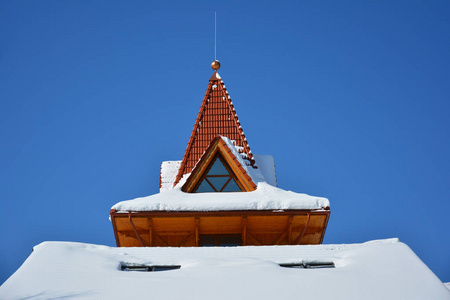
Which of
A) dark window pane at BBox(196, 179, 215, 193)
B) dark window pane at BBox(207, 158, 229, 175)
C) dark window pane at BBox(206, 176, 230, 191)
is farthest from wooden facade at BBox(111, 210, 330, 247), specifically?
dark window pane at BBox(207, 158, 229, 175)

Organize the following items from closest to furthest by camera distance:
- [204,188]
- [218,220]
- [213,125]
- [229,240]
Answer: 1. [218,220]
2. [229,240]
3. [204,188]
4. [213,125]

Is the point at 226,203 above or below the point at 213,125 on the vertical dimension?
below

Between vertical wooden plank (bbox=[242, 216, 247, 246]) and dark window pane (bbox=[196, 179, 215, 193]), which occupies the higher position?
dark window pane (bbox=[196, 179, 215, 193])

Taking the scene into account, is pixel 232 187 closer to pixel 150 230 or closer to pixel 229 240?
pixel 229 240

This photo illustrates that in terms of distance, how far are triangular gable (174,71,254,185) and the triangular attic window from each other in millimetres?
646

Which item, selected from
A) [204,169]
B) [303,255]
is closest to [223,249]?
[303,255]

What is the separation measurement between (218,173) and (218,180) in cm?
16

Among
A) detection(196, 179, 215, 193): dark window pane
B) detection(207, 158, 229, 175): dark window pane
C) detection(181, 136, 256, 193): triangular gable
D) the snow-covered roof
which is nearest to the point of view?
the snow-covered roof

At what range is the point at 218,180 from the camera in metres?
13.2

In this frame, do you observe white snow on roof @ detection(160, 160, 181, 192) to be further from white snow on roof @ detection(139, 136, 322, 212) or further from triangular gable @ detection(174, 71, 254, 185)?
white snow on roof @ detection(139, 136, 322, 212)

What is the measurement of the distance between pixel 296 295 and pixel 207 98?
8.16 metres

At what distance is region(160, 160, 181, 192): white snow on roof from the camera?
14.0m

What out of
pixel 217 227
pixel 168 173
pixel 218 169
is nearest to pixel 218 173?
pixel 218 169

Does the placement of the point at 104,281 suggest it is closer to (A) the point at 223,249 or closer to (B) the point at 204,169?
(A) the point at 223,249
